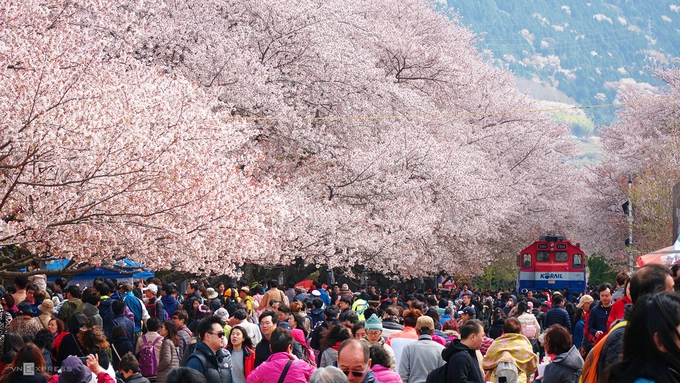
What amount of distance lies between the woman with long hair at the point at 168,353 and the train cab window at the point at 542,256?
84.6ft

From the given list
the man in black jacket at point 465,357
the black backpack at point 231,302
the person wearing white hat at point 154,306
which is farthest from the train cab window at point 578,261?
the man in black jacket at point 465,357

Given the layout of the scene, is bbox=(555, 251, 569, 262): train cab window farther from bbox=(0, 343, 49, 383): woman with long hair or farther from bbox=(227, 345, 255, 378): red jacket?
bbox=(0, 343, 49, 383): woman with long hair

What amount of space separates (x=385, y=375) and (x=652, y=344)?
443 centimetres

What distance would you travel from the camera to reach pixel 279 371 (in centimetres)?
791

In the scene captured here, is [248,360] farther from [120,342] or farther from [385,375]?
[120,342]

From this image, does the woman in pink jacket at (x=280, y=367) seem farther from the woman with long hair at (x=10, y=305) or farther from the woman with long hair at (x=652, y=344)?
the woman with long hair at (x=10, y=305)

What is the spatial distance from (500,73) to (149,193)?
36.3 meters

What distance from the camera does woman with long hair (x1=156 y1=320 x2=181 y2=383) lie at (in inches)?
452

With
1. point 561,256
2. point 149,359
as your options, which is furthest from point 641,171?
point 149,359

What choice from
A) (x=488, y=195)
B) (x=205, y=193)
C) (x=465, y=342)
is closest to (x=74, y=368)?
(x=465, y=342)

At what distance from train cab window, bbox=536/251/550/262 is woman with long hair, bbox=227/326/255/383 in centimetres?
2710

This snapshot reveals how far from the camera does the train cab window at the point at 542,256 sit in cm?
3569

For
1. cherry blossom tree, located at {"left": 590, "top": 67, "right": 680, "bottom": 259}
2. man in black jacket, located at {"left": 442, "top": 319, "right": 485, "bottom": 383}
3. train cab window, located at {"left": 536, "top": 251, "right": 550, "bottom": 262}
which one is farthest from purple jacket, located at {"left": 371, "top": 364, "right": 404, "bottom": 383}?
cherry blossom tree, located at {"left": 590, "top": 67, "right": 680, "bottom": 259}

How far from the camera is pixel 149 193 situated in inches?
565
